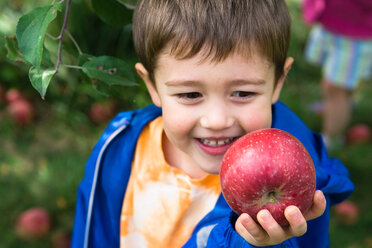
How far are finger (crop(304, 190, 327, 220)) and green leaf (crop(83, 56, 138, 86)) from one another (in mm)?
591

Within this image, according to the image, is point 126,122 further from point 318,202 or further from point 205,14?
point 318,202

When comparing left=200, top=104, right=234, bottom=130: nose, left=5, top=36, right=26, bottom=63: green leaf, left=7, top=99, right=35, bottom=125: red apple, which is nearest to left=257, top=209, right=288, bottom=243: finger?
left=200, top=104, right=234, bottom=130: nose

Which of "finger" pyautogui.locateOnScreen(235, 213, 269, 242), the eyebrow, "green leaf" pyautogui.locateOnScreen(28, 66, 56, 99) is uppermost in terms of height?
"green leaf" pyautogui.locateOnScreen(28, 66, 56, 99)

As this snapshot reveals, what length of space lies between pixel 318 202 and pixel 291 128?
33 cm

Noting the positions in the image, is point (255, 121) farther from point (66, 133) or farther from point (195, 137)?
point (66, 133)

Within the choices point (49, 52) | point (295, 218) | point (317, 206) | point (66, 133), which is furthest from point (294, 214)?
point (66, 133)

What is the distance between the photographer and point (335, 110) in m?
2.82

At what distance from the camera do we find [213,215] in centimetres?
118

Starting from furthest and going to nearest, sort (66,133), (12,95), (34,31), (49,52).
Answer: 1. (12,95)
2. (66,133)
3. (49,52)
4. (34,31)

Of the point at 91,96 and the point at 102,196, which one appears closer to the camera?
the point at 102,196

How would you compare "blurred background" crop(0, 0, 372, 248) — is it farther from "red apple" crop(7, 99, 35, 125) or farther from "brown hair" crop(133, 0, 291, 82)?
"brown hair" crop(133, 0, 291, 82)

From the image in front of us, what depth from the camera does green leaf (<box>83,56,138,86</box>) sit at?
1.23m

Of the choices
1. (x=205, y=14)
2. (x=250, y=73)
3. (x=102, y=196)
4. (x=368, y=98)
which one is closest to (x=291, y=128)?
(x=250, y=73)

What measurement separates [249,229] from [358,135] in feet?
7.06
